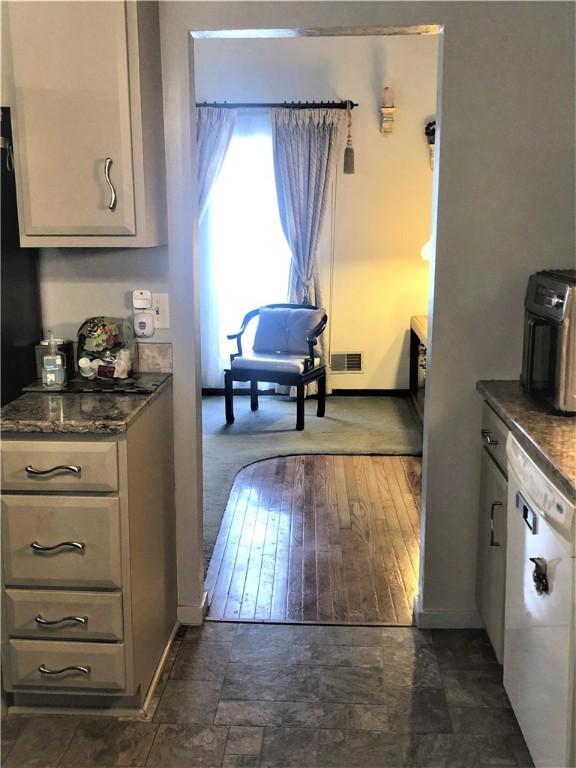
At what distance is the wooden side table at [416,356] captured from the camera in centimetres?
541

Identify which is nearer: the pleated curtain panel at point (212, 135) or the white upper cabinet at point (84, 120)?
the white upper cabinet at point (84, 120)

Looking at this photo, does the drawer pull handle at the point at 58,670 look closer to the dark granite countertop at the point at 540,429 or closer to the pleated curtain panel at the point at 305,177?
the dark granite countertop at the point at 540,429

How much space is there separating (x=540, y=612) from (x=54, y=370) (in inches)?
63.2

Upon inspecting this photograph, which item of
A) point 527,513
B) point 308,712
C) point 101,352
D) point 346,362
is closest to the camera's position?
point 527,513

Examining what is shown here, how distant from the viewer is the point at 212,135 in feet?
19.2

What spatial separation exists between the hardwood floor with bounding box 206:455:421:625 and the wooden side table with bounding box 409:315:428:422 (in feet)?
2.49

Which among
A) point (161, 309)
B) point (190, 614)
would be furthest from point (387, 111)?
point (190, 614)

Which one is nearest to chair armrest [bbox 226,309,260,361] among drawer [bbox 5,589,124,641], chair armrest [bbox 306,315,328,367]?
chair armrest [bbox 306,315,328,367]

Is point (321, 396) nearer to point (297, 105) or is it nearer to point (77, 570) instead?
point (297, 105)

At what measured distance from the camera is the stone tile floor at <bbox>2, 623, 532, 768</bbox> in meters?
2.15

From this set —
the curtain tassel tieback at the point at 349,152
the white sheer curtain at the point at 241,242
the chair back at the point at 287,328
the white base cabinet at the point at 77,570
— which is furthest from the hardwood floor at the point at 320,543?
the curtain tassel tieback at the point at 349,152

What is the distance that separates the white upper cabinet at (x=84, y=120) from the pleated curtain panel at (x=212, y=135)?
3544mm

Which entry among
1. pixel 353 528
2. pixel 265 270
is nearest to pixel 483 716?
pixel 353 528

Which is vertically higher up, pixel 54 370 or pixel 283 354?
pixel 54 370
